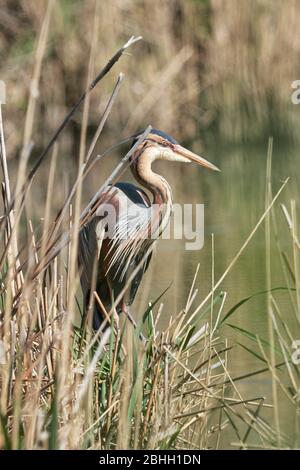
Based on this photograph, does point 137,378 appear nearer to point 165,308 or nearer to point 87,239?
point 87,239

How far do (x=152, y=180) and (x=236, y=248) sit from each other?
172cm

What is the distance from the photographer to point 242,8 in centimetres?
927

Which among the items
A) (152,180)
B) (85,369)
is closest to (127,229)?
(152,180)

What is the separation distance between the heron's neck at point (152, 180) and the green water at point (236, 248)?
319 mm

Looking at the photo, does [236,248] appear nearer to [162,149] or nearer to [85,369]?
[162,149]

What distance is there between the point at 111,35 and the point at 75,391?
669 cm

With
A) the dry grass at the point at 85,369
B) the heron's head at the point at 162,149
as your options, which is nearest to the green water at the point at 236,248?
the dry grass at the point at 85,369

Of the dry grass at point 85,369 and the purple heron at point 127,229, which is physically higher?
the purple heron at point 127,229

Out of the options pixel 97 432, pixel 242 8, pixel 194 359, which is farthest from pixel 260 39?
pixel 97 432

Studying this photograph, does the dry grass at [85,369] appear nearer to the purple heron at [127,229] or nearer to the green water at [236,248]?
the green water at [236,248]

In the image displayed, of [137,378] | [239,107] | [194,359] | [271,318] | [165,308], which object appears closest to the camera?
[271,318]

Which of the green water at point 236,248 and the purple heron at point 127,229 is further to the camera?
the purple heron at point 127,229

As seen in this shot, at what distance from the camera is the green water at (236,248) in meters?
3.58

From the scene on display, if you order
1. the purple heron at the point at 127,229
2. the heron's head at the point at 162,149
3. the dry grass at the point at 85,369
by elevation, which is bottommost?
the dry grass at the point at 85,369
